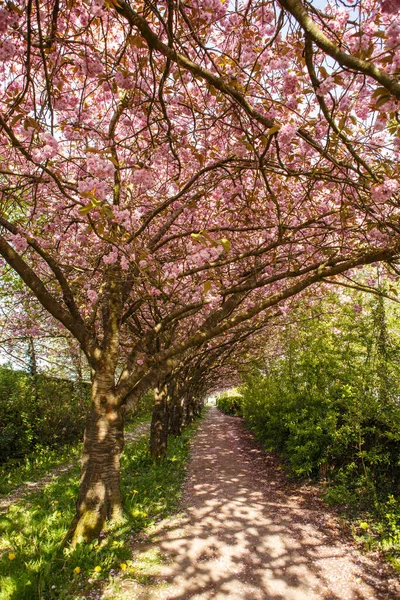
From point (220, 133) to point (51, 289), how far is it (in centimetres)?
453

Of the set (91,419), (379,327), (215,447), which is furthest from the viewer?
(215,447)

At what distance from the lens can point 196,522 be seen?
4.90 m

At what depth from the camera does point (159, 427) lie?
8422 millimetres

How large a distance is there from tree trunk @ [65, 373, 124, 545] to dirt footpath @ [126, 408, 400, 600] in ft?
2.22

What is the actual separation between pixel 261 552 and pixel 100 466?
2088 millimetres

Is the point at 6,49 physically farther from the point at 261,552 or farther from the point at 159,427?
the point at 159,427

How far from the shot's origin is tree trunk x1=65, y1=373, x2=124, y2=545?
13.4 ft

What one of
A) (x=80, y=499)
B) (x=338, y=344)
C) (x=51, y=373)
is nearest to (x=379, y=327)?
(x=338, y=344)

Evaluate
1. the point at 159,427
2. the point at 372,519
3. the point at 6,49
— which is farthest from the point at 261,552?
the point at 6,49

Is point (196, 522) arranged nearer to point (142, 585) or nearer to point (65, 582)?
point (142, 585)

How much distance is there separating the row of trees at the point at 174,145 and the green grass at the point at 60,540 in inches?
14.0

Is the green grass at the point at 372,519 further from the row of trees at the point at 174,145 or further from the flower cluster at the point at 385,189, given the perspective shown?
the flower cluster at the point at 385,189

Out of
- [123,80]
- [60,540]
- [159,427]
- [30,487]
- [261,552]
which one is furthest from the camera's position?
[159,427]

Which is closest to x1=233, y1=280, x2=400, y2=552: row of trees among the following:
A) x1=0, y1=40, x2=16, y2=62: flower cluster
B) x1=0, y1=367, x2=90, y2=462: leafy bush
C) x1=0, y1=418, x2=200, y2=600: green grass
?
x1=0, y1=418, x2=200, y2=600: green grass
